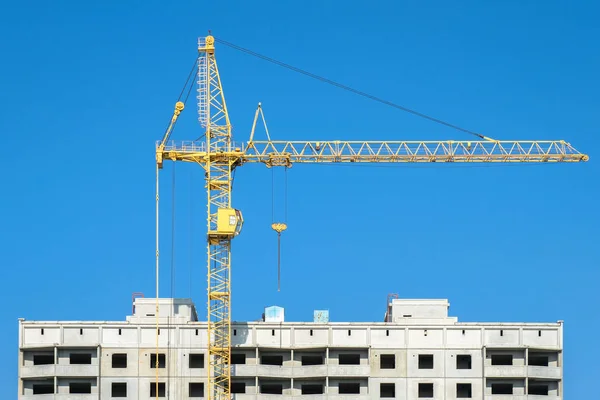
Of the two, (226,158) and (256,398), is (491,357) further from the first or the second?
(226,158)

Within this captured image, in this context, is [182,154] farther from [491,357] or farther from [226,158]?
[491,357]

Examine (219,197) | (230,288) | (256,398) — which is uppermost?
(219,197)

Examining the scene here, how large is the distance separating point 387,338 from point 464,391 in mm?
11102

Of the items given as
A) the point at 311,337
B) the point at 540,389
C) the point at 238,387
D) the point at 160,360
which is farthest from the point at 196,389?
the point at 540,389

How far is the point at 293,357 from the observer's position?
184625mm

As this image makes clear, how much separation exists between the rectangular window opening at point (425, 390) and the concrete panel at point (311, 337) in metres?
12.5

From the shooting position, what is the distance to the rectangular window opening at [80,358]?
184 metres

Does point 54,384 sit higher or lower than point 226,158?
lower

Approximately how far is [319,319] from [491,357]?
21108mm

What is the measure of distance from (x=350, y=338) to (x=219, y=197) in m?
24.2

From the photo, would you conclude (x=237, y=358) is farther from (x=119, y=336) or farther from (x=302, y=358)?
(x=119, y=336)

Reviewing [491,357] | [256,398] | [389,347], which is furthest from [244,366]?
[491,357]

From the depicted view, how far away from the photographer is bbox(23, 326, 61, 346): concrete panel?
602 feet

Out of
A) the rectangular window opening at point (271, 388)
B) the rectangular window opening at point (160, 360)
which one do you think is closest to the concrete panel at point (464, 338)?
the rectangular window opening at point (271, 388)
